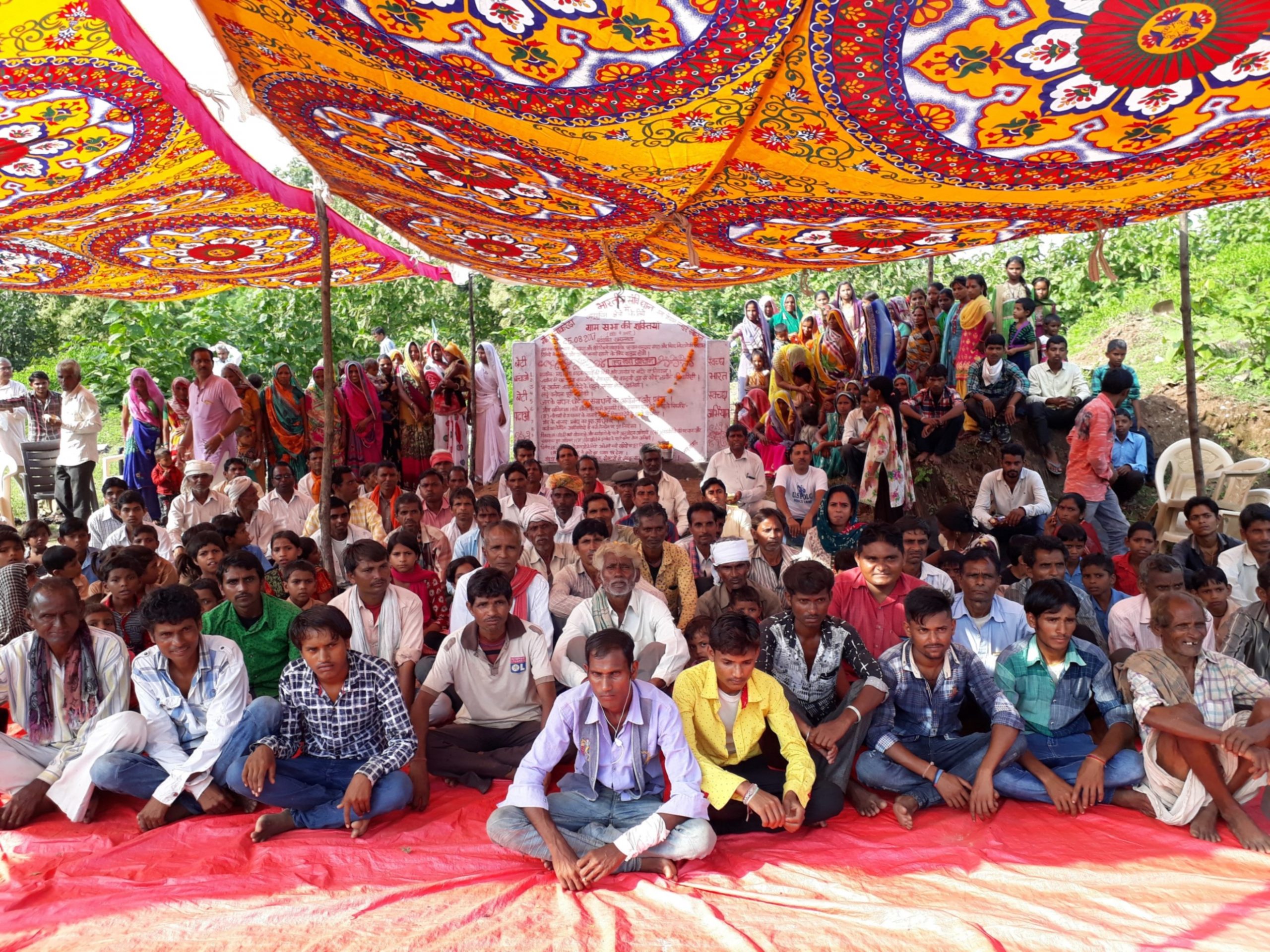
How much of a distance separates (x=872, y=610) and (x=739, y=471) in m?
3.65

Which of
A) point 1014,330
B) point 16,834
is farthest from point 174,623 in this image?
point 1014,330

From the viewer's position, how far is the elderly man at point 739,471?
8094 mm

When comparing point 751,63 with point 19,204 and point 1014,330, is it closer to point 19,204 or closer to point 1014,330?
point 19,204

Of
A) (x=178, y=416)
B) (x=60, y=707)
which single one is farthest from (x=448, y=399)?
(x=60, y=707)

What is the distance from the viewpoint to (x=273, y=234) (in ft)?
26.0

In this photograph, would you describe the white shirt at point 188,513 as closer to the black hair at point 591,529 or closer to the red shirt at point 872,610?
the black hair at point 591,529

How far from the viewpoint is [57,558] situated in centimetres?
505

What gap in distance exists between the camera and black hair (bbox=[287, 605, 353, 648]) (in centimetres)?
363

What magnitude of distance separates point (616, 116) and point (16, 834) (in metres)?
3.71

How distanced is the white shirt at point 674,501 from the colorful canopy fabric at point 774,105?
240cm

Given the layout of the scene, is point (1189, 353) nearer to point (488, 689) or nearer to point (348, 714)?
point (488, 689)

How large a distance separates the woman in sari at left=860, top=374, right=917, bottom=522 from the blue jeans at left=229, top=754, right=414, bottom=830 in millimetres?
5225

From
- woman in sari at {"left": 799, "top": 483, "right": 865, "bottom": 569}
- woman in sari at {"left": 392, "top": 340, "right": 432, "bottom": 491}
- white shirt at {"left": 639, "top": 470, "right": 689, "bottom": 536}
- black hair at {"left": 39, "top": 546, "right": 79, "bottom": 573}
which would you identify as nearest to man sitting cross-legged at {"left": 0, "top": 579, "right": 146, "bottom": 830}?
black hair at {"left": 39, "top": 546, "right": 79, "bottom": 573}

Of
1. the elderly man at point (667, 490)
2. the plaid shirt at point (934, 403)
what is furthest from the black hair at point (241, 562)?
the plaid shirt at point (934, 403)
